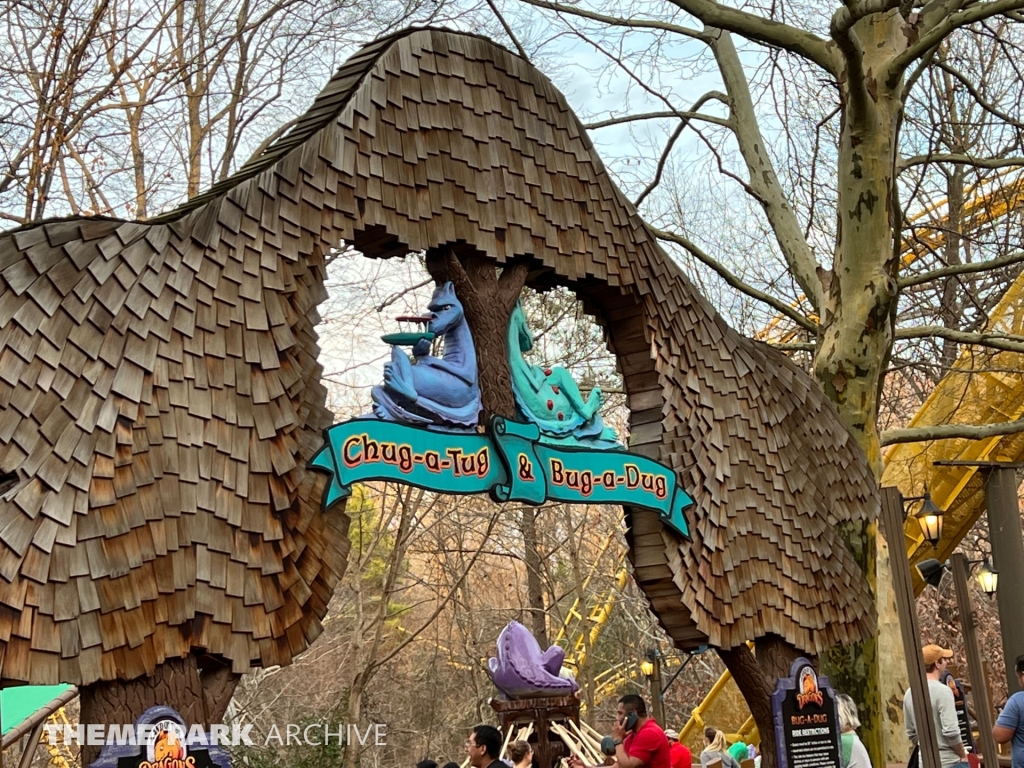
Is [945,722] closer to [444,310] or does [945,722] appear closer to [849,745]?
[849,745]

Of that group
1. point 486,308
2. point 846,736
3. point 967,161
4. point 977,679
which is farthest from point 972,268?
point 486,308

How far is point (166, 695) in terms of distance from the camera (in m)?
5.45

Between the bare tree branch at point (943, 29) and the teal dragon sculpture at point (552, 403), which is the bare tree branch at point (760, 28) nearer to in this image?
the bare tree branch at point (943, 29)

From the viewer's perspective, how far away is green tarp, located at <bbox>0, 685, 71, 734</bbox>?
8062 millimetres

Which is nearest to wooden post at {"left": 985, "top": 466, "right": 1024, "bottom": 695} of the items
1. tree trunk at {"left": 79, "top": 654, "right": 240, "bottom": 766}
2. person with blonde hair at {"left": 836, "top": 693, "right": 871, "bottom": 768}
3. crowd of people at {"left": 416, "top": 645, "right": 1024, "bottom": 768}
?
crowd of people at {"left": 416, "top": 645, "right": 1024, "bottom": 768}

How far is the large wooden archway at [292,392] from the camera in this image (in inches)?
207

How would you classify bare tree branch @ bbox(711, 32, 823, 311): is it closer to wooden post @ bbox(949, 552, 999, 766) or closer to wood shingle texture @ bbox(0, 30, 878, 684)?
A: wood shingle texture @ bbox(0, 30, 878, 684)

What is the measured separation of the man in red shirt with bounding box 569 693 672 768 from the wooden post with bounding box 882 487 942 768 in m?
1.92

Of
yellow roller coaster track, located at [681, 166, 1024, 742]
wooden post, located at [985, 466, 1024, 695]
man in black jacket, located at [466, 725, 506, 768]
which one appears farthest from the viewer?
yellow roller coaster track, located at [681, 166, 1024, 742]

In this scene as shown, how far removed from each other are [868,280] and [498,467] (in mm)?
5113

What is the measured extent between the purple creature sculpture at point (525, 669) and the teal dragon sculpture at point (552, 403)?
4436 mm

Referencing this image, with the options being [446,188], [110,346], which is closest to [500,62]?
[446,188]

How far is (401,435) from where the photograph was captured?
6492 millimetres

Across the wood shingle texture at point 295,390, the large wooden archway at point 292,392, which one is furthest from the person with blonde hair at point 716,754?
the wood shingle texture at point 295,390
